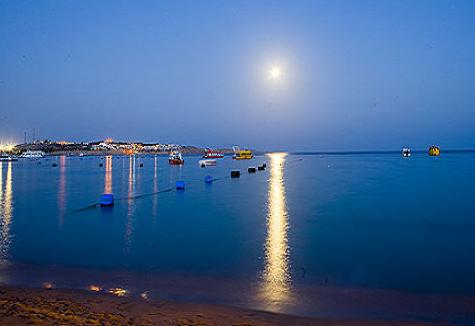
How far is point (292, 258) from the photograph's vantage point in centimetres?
1092

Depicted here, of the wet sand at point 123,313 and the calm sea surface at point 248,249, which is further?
the calm sea surface at point 248,249

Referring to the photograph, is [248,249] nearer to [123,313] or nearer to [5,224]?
[123,313]

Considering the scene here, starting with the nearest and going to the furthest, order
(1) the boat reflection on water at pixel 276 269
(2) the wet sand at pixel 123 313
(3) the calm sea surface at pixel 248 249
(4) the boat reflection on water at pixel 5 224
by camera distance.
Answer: (2) the wet sand at pixel 123 313
(1) the boat reflection on water at pixel 276 269
(3) the calm sea surface at pixel 248 249
(4) the boat reflection on water at pixel 5 224

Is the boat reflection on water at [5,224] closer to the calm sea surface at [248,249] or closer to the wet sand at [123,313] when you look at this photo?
the calm sea surface at [248,249]

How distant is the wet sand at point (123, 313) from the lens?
5977 mm

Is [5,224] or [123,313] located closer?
[123,313]

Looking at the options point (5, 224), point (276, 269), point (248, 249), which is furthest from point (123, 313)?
point (5, 224)

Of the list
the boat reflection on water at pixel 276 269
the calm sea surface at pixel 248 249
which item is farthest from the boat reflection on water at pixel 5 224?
the boat reflection on water at pixel 276 269

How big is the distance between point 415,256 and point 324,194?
1750 centimetres

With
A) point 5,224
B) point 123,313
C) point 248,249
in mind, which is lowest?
point 5,224

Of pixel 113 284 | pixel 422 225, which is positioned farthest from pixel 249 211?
pixel 113 284

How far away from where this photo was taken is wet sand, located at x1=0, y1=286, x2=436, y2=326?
19.6ft

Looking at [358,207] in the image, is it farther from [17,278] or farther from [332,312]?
[17,278]

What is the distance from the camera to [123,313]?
6.42 meters
